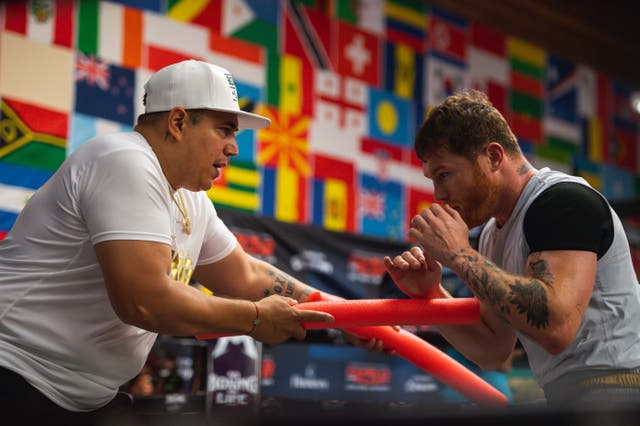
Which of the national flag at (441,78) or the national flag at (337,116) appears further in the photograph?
the national flag at (441,78)

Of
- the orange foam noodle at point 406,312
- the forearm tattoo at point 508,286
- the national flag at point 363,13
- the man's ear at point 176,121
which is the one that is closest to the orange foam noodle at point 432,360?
the orange foam noodle at point 406,312

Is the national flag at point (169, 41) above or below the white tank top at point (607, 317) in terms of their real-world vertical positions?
above

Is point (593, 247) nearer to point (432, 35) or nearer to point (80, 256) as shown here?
point (80, 256)

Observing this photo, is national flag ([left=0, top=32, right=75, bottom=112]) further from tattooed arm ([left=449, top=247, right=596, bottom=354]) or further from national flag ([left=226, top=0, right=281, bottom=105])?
tattooed arm ([left=449, top=247, right=596, bottom=354])

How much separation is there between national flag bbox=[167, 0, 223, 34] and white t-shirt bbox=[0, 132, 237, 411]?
152 inches

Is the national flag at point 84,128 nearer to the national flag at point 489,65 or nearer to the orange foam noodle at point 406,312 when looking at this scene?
the orange foam noodle at point 406,312

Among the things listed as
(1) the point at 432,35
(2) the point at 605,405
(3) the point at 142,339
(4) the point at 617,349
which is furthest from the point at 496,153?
(1) the point at 432,35

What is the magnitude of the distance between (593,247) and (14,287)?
1507 millimetres

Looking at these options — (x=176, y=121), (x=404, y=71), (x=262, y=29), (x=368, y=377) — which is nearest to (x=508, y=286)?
(x=176, y=121)

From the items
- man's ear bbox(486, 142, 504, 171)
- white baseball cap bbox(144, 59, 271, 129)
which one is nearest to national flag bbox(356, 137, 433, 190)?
man's ear bbox(486, 142, 504, 171)

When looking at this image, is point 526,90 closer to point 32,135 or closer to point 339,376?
point 339,376

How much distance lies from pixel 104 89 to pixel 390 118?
9.17 feet

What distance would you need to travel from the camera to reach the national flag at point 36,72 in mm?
4859

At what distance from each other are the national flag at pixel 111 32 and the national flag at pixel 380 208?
7.47 ft
